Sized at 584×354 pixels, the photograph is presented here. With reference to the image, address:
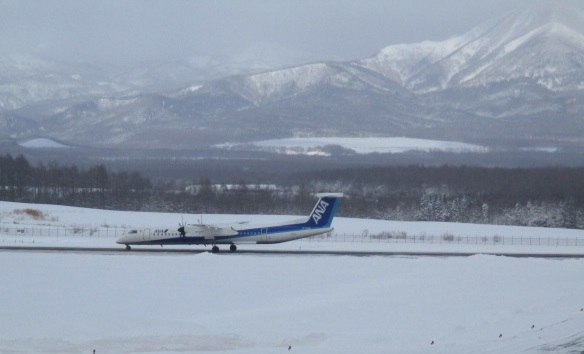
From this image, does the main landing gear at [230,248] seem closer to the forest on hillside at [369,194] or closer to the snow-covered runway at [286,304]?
the snow-covered runway at [286,304]

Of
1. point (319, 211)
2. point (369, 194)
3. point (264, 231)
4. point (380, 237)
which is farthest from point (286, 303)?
point (369, 194)

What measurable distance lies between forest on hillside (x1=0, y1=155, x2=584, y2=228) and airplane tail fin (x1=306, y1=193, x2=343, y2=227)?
51882mm

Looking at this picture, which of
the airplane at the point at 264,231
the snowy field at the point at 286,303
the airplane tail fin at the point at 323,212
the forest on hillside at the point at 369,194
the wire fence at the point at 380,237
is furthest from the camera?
the forest on hillside at the point at 369,194

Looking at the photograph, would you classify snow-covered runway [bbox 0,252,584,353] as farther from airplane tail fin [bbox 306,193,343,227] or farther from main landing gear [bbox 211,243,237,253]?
airplane tail fin [bbox 306,193,343,227]

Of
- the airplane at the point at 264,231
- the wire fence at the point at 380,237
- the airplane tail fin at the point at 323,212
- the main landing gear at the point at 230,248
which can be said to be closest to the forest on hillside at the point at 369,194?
the wire fence at the point at 380,237

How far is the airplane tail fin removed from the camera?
67188 mm

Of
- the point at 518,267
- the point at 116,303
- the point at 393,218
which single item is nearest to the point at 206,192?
the point at 393,218

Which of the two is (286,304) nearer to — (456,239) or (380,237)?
(380,237)

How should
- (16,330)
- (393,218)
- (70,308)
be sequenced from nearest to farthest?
1. (16,330)
2. (70,308)
3. (393,218)

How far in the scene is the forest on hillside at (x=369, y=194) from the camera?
395 feet

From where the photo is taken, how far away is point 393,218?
122 metres

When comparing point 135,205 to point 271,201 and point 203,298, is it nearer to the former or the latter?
point 271,201

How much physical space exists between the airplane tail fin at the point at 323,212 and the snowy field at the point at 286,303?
489cm

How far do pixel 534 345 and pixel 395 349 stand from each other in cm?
466
